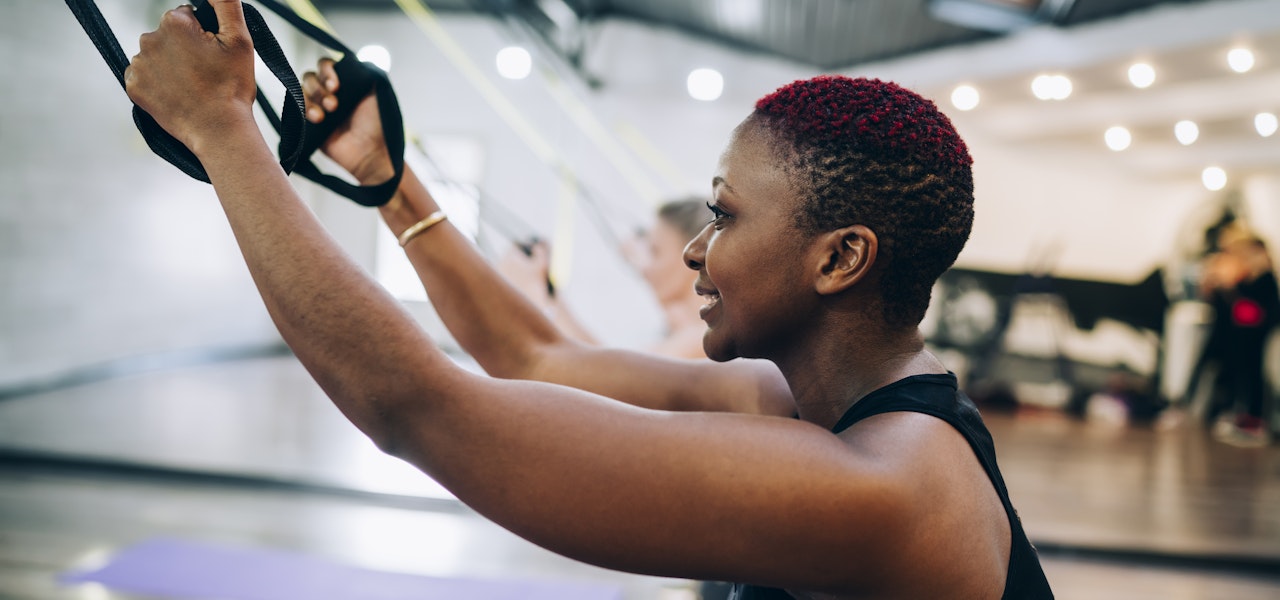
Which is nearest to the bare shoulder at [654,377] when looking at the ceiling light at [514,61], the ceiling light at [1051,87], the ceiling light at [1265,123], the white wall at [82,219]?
the white wall at [82,219]

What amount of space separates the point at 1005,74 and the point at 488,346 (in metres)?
6.73

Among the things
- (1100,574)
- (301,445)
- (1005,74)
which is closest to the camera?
(1100,574)

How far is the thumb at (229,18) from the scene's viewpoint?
70 cm

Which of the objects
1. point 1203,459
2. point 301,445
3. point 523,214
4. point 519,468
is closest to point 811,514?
point 519,468

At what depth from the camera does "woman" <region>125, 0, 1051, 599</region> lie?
66cm

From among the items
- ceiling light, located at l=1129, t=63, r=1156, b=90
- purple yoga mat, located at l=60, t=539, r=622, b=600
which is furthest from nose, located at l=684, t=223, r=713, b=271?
ceiling light, located at l=1129, t=63, r=1156, b=90

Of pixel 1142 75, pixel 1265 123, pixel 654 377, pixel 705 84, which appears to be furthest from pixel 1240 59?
pixel 654 377

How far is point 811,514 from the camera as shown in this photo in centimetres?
69

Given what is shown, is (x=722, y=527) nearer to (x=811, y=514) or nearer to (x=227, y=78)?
(x=811, y=514)

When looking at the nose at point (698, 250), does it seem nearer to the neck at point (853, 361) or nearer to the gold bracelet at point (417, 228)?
the neck at point (853, 361)

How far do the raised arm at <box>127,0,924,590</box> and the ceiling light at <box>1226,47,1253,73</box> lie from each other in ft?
21.0

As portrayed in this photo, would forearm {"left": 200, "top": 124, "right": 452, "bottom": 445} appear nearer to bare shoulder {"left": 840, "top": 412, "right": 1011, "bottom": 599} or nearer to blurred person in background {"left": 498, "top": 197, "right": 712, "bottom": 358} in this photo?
bare shoulder {"left": 840, "top": 412, "right": 1011, "bottom": 599}

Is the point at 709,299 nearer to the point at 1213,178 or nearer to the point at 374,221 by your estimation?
the point at 374,221

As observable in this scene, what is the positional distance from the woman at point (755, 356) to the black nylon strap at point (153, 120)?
0.03m
